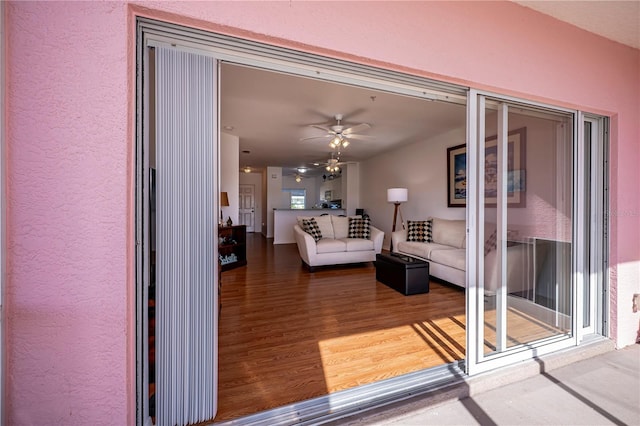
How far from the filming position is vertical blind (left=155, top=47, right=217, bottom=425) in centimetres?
117

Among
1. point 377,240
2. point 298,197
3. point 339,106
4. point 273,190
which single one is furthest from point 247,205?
point 339,106

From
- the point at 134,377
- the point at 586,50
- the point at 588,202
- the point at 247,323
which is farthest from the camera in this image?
the point at 247,323

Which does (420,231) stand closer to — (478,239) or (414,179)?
(414,179)

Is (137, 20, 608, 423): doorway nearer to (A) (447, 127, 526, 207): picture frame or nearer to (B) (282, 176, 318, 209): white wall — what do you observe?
(A) (447, 127, 526, 207): picture frame

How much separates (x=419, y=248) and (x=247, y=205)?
7.78m

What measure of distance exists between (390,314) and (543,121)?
2.13 metres

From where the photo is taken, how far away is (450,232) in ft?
13.8

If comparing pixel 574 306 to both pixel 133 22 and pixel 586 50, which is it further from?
pixel 133 22

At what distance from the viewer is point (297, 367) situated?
1802 millimetres

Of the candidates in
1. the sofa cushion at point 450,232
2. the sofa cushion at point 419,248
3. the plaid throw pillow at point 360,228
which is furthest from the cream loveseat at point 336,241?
the sofa cushion at point 450,232

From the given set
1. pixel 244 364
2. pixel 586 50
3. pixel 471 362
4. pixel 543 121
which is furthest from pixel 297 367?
pixel 586 50

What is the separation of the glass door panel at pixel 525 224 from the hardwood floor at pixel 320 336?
1.63ft

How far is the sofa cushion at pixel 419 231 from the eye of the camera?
462 cm

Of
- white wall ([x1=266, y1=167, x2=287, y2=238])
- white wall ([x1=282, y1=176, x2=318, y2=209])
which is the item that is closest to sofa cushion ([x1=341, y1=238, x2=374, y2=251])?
white wall ([x1=266, y1=167, x2=287, y2=238])
